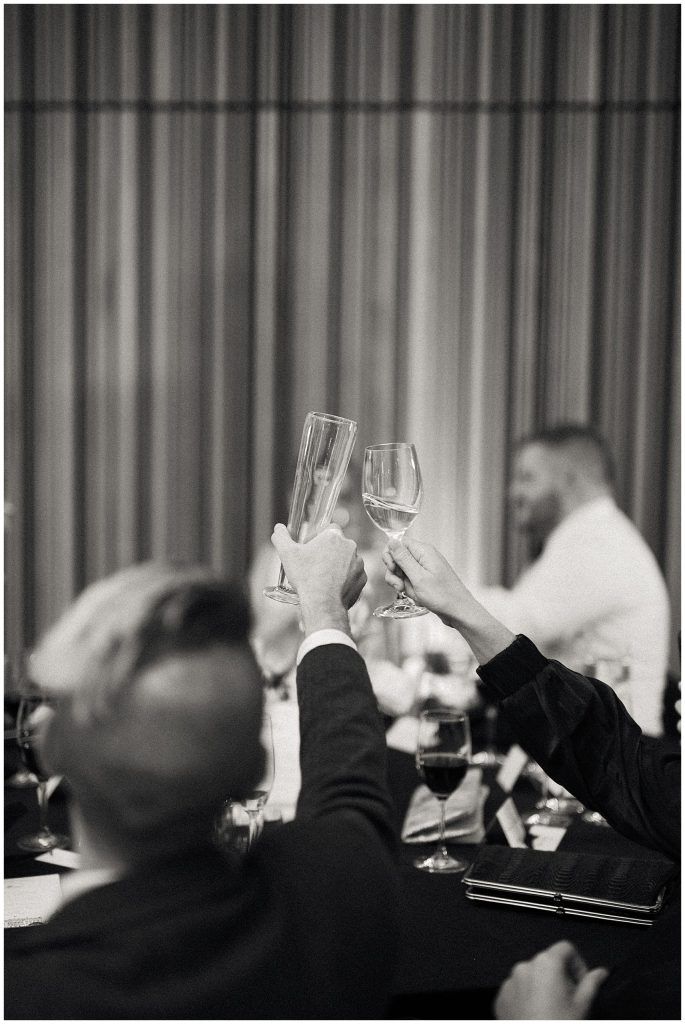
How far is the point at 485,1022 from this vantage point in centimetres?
97

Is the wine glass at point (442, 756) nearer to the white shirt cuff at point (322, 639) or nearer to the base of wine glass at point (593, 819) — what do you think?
the base of wine glass at point (593, 819)

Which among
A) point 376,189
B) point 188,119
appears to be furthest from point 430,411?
point 188,119

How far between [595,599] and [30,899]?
2251 mm

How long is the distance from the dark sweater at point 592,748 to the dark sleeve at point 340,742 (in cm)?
29

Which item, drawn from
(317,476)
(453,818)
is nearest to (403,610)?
(317,476)

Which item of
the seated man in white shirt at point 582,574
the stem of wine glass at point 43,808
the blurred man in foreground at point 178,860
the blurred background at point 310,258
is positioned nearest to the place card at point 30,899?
the stem of wine glass at point 43,808

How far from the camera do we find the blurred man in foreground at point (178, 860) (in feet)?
2.24

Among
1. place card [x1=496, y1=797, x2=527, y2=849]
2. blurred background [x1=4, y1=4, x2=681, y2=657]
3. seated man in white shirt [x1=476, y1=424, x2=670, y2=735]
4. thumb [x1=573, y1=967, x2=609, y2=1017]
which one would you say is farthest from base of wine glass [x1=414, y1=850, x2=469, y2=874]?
blurred background [x1=4, y1=4, x2=681, y2=657]

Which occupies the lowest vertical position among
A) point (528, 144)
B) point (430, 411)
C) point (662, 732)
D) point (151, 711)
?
point (662, 732)

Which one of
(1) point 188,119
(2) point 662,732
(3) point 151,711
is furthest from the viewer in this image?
(1) point 188,119

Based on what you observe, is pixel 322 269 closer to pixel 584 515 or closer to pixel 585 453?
pixel 585 453

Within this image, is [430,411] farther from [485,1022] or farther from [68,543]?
[485,1022]

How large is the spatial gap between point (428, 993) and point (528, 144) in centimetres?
369

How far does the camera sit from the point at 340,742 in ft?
2.81
